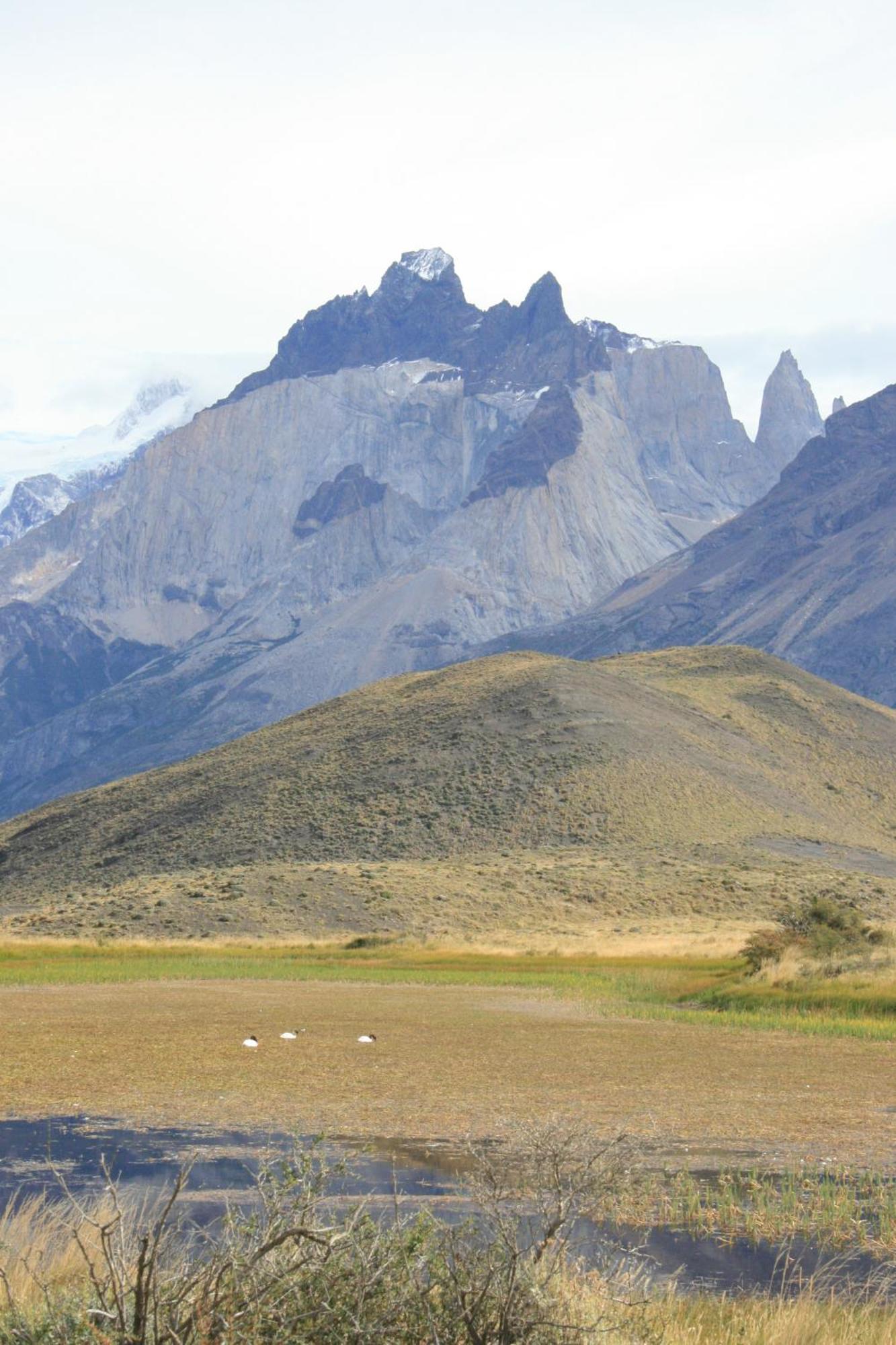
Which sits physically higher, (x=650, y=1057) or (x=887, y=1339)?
(x=887, y=1339)

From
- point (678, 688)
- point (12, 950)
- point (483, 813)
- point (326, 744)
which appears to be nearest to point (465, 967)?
point (12, 950)

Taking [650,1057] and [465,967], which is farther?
[465,967]

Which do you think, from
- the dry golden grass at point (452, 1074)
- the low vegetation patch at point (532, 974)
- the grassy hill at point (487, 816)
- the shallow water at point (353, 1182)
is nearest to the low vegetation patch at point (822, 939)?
the low vegetation patch at point (532, 974)

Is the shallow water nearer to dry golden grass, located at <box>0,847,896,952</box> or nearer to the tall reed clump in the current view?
the tall reed clump

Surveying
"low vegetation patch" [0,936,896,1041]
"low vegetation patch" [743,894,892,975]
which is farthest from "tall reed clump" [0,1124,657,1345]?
"low vegetation patch" [743,894,892,975]

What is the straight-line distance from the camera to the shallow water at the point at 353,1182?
43.7 feet

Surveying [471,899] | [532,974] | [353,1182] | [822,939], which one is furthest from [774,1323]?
[471,899]

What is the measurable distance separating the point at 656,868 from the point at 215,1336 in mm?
86706

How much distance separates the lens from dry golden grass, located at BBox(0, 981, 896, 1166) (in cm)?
2048

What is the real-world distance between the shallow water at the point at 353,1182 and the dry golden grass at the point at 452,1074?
113cm

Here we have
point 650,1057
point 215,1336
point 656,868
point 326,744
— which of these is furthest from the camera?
point 326,744

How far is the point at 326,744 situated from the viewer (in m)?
118

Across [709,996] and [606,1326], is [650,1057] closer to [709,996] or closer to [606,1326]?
[709,996]

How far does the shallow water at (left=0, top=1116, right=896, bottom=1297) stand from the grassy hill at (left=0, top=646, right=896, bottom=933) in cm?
5802
